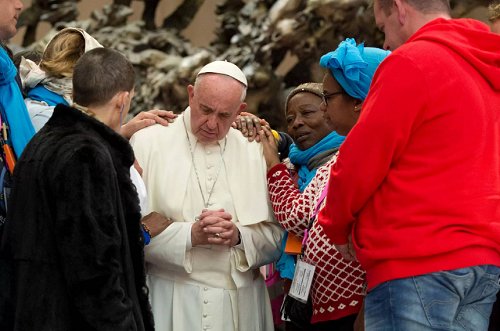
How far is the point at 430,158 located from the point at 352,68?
0.90m

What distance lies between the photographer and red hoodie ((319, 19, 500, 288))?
2.87m

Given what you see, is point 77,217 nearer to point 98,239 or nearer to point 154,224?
point 98,239

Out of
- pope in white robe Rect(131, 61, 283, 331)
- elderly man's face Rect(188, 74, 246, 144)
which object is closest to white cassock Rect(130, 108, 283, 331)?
pope in white robe Rect(131, 61, 283, 331)

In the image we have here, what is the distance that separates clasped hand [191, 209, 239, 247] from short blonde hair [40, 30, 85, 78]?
844mm

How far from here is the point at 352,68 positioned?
3.71 meters

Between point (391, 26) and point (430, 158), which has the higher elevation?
point (391, 26)

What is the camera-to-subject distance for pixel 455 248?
2.87 m

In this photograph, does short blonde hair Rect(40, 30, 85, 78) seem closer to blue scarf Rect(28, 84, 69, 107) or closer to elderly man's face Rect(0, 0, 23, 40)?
blue scarf Rect(28, 84, 69, 107)

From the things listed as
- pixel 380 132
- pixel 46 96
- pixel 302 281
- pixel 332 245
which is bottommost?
pixel 302 281

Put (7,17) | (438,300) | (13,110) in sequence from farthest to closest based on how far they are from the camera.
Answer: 1. (7,17)
2. (13,110)
3. (438,300)

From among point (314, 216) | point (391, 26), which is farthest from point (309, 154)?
point (391, 26)

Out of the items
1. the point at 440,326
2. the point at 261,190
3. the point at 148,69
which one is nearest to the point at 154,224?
the point at 261,190

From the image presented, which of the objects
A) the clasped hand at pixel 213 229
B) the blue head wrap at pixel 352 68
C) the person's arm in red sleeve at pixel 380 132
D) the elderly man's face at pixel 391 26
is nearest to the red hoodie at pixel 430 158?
the person's arm in red sleeve at pixel 380 132

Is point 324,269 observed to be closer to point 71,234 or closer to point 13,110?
point 71,234
